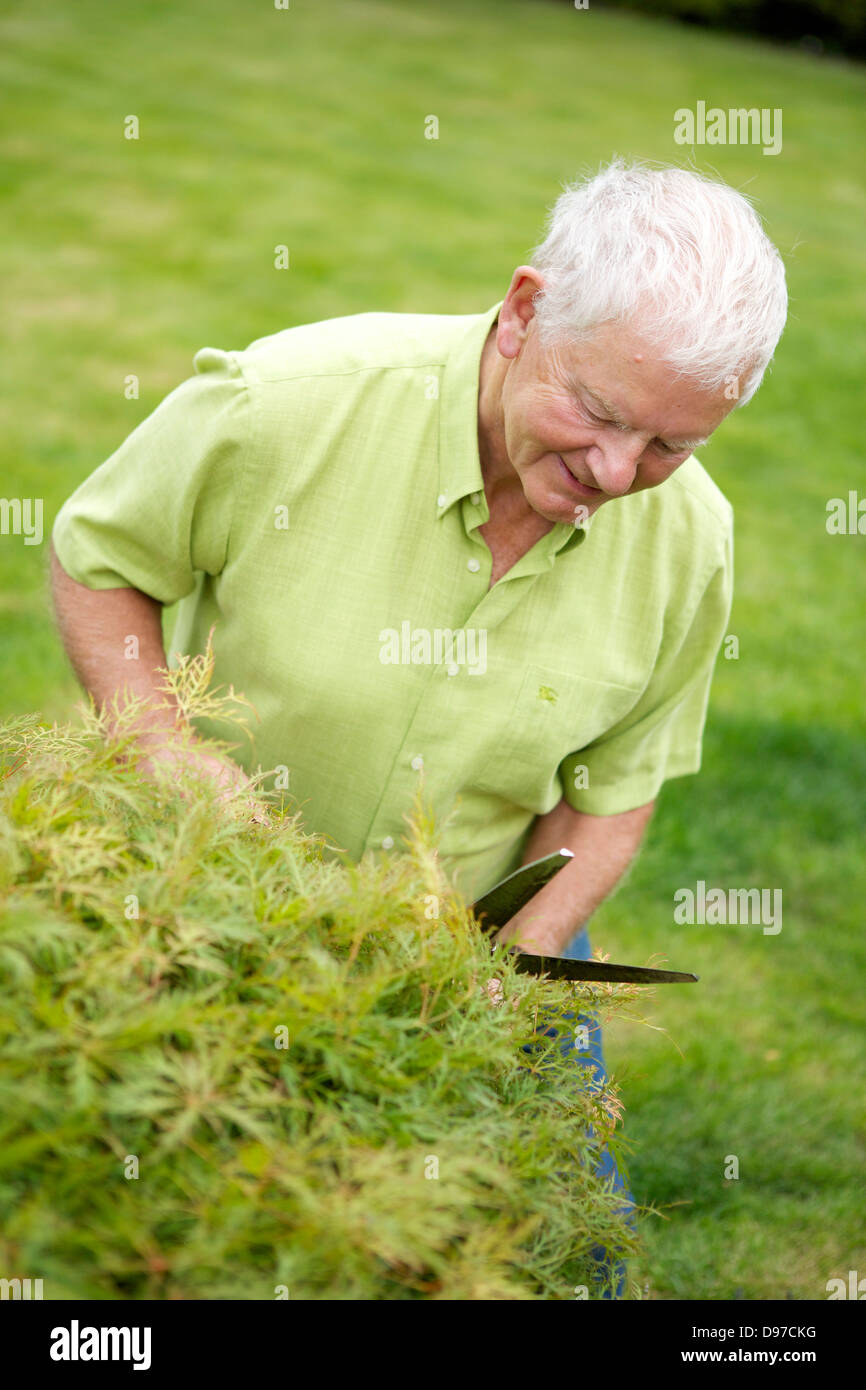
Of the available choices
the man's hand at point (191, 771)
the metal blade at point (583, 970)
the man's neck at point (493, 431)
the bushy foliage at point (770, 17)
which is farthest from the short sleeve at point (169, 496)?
the bushy foliage at point (770, 17)

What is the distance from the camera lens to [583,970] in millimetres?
1721

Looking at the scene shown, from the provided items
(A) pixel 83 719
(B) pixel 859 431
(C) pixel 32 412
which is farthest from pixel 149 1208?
(B) pixel 859 431

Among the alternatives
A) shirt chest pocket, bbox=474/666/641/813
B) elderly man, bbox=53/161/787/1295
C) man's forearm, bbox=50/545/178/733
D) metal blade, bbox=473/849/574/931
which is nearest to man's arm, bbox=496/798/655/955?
elderly man, bbox=53/161/787/1295

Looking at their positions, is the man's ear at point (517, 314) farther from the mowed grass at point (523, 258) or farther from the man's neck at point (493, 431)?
the mowed grass at point (523, 258)

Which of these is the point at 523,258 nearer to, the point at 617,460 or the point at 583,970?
the point at 617,460

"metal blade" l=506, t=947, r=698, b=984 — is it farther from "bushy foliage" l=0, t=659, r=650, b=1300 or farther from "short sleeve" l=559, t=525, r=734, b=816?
"short sleeve" l=559, t=525, r=734, b=816

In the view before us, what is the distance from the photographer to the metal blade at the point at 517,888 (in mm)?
1791

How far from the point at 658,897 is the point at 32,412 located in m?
4.98

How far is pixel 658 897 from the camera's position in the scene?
4.96 metres

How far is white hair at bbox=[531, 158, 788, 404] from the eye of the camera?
1.91m

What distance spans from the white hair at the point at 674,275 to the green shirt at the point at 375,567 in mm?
347

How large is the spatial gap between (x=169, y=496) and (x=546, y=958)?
1.13m
